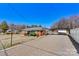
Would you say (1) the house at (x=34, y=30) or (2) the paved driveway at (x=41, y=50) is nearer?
(2) the paved driveway at (x=41, y=50)

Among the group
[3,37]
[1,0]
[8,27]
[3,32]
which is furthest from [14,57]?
[3,37]

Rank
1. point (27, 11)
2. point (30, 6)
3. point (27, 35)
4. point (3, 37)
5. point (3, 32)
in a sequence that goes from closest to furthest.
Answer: point (30, 6) < point (27, 11) < point (3, 32) < point (3, 37) < point (27, 35)

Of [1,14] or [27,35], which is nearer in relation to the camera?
[1,14]

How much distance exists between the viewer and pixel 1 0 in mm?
11070

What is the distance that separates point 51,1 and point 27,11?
383 cm

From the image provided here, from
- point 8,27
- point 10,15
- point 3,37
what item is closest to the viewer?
point 10,15

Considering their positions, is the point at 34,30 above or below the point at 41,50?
above

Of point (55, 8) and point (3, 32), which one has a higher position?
point (55, 8)

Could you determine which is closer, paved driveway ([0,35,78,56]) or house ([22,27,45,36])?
paved driveway ([0,35,78,56])

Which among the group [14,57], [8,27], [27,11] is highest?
[27,11]

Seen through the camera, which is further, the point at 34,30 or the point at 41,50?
the point at 34,30

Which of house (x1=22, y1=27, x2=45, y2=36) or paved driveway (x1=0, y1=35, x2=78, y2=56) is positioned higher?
house (x1=22, y1=27, x2=45, y2=36)

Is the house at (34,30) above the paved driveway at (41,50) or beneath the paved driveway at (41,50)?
above

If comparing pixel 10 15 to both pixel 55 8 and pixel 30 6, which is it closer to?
pixel 30 6
